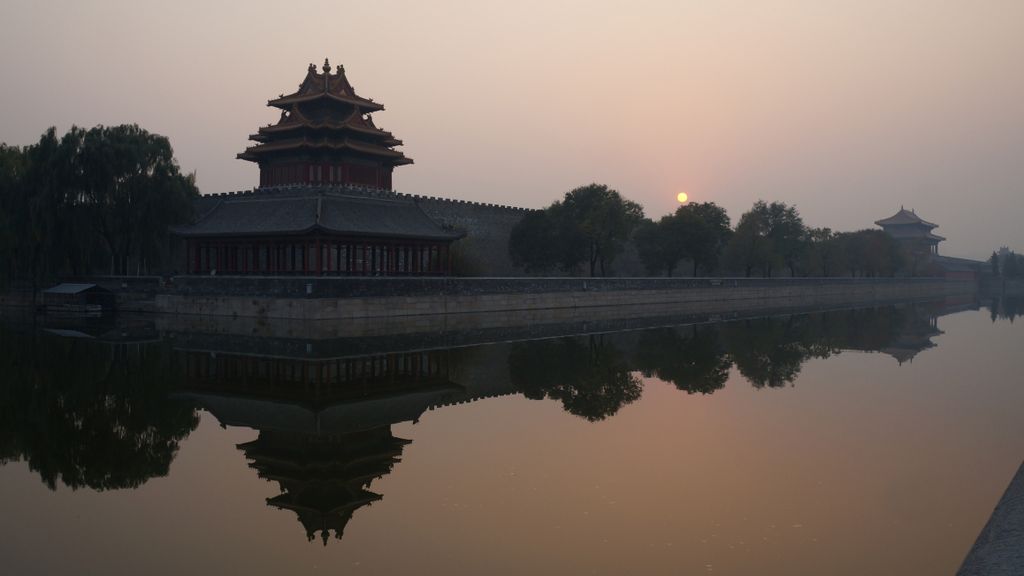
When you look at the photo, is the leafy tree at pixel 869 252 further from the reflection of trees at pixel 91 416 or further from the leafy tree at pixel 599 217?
the reflection of trees at pixel 91 416

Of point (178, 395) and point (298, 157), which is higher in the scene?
point (298, 157)

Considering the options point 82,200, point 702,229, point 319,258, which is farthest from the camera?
point 702,229

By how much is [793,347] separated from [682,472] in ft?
58.3

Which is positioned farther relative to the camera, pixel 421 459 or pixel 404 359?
pixel 404 359

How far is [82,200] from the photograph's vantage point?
37.0 m

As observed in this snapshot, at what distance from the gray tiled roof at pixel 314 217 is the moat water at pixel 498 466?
1429cm

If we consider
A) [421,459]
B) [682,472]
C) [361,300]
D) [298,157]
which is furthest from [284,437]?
[298,157]

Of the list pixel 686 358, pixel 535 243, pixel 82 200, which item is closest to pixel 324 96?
pixel 82 200

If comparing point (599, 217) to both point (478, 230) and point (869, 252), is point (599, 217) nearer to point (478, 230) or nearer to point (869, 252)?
point (478, 230)

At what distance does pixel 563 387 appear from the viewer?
17.4m

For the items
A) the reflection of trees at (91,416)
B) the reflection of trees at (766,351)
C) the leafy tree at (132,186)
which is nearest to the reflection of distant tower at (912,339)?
the reflection of trees at (766,351)

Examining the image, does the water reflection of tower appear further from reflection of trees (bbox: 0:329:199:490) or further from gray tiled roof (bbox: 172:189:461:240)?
gray tiled roof (bbox: 172:189:461:240)

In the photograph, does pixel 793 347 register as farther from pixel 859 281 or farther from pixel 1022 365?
pixel 859 281

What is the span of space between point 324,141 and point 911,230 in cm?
9312
